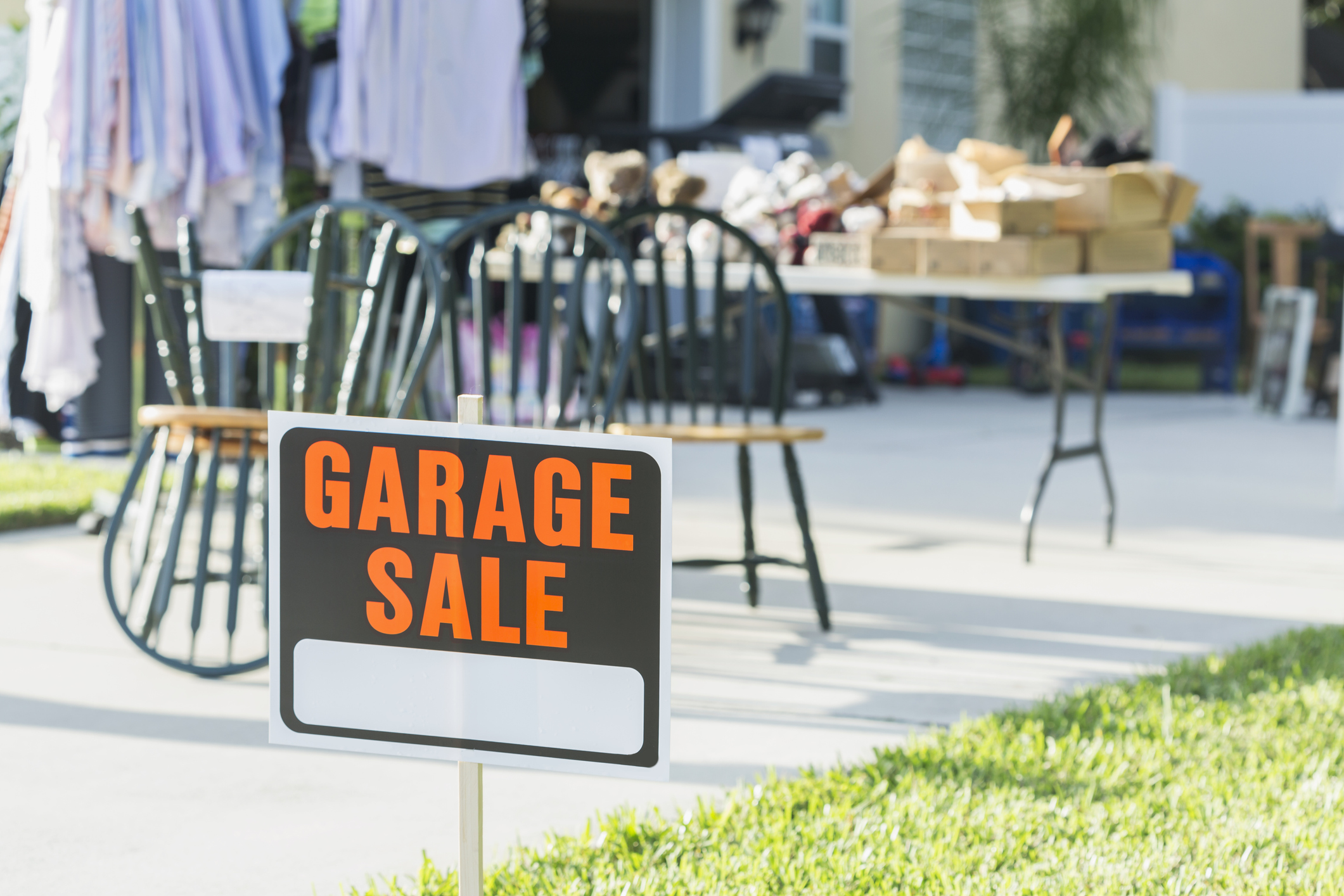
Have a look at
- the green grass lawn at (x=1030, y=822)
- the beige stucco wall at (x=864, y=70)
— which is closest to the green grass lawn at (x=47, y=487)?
the green grass lawn at (x=1030, y=822)

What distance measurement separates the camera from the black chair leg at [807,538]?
3.28 m

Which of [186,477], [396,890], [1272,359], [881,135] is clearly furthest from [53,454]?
[881,135]

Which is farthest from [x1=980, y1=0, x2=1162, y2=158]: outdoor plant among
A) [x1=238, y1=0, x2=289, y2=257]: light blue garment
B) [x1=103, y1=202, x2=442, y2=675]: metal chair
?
[x1=103, y1=202, x2=442, y2=675]: metal chair

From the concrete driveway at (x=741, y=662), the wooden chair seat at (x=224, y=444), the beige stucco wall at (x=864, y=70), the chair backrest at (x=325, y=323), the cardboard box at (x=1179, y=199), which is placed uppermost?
the beige stucco wall at (x=864, y=70)

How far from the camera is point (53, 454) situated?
19.3 feet

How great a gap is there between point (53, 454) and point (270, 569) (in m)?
4.76

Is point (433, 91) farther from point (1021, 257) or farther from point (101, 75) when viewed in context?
point (1021, 257)

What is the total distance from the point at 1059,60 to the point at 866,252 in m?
7.53

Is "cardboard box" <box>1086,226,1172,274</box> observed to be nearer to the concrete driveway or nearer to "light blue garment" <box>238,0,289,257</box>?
the concrete driveway

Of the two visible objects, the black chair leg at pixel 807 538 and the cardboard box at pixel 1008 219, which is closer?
the black chair leg at pixel 807 538

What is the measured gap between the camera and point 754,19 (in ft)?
31.8

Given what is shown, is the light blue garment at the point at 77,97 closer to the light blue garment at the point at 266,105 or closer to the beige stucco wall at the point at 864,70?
the light blue garment at the point at 266,105

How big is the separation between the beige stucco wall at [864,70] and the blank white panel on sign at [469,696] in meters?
8.88

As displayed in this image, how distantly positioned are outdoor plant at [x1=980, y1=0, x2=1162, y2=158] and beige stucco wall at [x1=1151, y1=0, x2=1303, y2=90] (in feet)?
6.50
